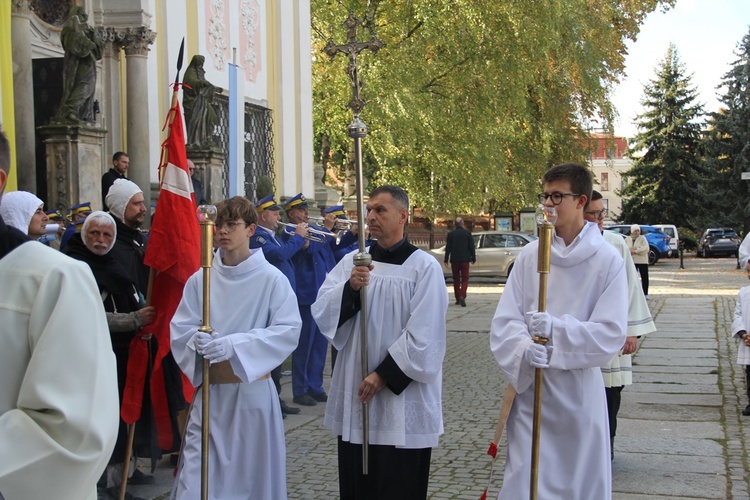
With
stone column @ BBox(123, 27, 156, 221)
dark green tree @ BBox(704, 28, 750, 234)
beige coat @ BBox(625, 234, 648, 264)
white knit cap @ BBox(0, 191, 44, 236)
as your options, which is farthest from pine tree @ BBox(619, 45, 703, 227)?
white knit cap @ BBox(0, 191, 44, 236)

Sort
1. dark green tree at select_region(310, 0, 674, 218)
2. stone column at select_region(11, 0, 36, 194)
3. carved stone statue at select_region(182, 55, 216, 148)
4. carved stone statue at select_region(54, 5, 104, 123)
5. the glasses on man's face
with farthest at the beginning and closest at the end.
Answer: dark green tree at select_region(310, 0, 674, 218)
carved stone statue at select_region(182, 55, 216, 148)
stone column at select_region(11, 0, 36, 194)
carved stone statue at select_region(54, 5, 104, 123)
the glasses on man's face

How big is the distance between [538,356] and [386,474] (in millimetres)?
1089

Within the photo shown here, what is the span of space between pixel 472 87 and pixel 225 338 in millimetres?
22955

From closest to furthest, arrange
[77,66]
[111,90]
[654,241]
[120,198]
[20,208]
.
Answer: [120,198]
[20,208]
[77,66]
[111,90]
[654,241]

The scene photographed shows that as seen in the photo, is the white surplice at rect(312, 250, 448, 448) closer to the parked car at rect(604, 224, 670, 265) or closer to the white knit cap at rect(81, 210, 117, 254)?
the white knit cap at rect(81, 210, 117, 254)

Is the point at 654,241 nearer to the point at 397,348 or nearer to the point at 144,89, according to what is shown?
the point at 144,89

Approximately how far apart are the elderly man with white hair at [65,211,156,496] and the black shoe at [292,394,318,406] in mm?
3473

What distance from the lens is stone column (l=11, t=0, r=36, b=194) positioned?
11953mm

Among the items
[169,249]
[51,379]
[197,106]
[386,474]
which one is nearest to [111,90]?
[197,106]

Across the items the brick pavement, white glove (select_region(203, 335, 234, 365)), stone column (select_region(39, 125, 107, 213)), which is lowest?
the brick pavement

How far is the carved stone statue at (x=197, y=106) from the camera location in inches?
567

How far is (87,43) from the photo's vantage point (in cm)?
1137

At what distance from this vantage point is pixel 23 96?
1207 centimetres

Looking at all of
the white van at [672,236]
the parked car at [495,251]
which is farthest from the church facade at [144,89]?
the white van at [672,236]
